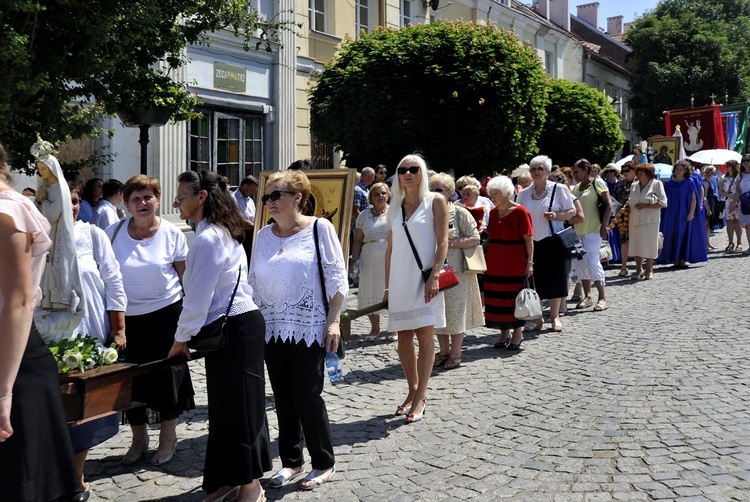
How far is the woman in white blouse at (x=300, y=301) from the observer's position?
480 cm

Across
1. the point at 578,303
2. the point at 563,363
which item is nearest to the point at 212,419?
the point at 563,363

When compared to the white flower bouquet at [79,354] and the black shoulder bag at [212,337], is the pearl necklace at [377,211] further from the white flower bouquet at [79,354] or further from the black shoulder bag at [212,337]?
the white flower bouquet at [79,354]

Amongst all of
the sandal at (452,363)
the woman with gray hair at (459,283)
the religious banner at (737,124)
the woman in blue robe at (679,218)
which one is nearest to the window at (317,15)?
the woman in blue robe at (679,218)

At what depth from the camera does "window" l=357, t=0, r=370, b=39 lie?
23002 mm

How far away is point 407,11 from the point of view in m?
25.8

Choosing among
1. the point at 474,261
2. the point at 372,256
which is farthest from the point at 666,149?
the point at 474,261

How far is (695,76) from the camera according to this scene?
160 feet

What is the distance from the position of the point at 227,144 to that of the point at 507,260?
1100cm

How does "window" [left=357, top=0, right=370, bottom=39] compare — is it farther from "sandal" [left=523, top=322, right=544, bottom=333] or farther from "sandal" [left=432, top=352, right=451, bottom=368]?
"sandal" [left=432, top=352, right=451, bottom=368]

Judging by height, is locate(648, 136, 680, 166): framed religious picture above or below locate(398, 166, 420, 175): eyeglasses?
above

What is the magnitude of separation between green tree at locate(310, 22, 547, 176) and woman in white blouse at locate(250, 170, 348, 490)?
12.6m

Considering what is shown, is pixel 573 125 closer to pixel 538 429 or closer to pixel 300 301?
pixel 538 429

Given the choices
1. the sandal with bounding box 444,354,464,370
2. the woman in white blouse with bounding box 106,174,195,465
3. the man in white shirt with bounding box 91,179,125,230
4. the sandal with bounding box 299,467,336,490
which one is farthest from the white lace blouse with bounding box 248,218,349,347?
the man in white shirt with bounding box 91,179,125,230

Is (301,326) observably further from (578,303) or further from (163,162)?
(163,162)
